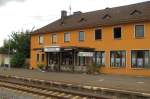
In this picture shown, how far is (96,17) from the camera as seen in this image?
48000 millimetres

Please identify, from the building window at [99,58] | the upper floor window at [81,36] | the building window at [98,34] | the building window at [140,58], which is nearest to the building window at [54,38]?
the upper floor window at [81,36]

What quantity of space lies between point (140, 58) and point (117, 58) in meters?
3.69

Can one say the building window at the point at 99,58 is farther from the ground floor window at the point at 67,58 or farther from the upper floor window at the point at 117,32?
the ground floor window at the point at 67,58

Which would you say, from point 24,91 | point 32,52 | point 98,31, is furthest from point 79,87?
point 32,52

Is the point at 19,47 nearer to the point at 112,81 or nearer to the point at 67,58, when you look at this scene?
the point at 67,58

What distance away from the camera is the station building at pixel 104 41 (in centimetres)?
3944

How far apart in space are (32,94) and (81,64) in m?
26.8

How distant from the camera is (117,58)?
41906mm

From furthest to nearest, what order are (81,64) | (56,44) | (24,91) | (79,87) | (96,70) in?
1. (56,44)
2. (81,64)
3. (96,70)
4. (79,87)
5. (24,91)

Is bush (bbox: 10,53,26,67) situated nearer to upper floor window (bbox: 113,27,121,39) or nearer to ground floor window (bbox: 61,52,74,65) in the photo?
ground floor window (bbox: 61,52,74,65)

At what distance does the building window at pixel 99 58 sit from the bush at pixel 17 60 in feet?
66.6

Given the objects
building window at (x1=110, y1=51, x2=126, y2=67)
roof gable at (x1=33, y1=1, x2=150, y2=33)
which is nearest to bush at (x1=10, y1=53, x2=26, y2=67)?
roof gable at (x1=33, y1=1, x2=150, y2=33)

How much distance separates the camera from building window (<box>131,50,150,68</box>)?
38.2 m

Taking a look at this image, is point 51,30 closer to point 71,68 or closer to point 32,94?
point 71,68
